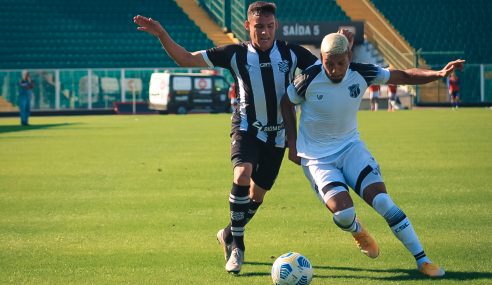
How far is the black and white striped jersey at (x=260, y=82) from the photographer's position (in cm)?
445

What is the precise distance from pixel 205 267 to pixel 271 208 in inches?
88.4

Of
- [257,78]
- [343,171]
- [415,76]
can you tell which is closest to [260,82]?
[257,78]

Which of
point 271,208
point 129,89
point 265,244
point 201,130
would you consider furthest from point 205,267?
point 129,89

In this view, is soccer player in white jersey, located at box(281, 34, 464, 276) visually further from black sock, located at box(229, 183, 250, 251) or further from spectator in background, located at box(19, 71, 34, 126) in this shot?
spectator in background, located at box(19, 71, 34, 126)

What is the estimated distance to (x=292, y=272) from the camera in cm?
358

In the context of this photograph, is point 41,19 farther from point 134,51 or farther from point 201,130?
point 201,130

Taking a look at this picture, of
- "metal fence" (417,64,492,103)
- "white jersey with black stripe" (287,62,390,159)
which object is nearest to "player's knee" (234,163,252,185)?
"white jersey with black stripe" (287,62,390,159)

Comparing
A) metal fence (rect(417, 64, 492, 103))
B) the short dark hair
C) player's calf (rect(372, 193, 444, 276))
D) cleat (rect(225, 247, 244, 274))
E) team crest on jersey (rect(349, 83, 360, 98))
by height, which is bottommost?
cleat (rect(225, 247, 244, 274))

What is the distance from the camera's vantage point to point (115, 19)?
36031 millimetres

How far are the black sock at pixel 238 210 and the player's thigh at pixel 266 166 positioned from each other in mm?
447

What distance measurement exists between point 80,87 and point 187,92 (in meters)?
7.61

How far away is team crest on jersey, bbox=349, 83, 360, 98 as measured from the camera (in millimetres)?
4133

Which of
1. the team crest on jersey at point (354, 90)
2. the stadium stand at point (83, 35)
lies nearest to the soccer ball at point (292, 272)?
the team crest on jersey at point (354, 90)

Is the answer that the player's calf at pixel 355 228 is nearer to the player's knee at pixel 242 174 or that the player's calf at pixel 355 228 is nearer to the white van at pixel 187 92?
the player's knee at pixel 242 174
